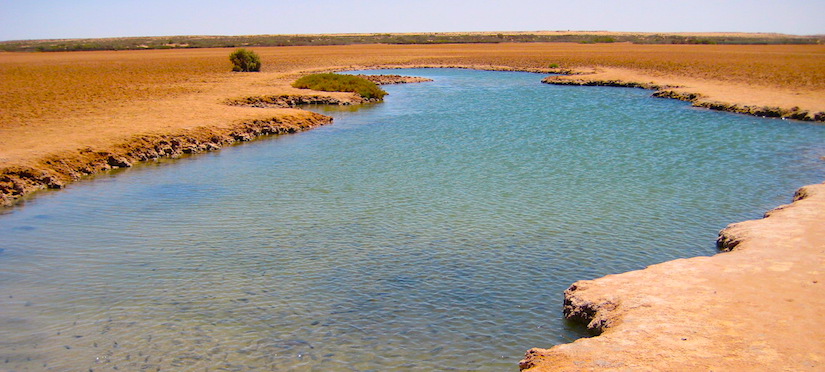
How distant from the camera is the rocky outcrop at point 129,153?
15234 mm

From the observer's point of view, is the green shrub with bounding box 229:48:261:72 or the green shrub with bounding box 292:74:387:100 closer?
the green shrub with bounding box 292:74:387:100

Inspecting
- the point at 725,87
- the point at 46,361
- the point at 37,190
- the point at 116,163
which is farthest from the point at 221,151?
the point at 725,87

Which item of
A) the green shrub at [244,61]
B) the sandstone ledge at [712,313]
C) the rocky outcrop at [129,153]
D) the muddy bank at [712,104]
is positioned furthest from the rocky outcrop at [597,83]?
the sandstone ledge at [712,313]

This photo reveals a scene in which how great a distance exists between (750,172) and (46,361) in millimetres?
16330

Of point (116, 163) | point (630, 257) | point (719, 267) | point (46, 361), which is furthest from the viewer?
point (116, 163)

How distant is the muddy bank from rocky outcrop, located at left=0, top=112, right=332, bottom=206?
18.4 meters

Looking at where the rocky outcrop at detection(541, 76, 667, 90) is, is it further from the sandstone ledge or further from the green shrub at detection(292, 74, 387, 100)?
the sandstone ledge

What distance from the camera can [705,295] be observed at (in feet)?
25.1

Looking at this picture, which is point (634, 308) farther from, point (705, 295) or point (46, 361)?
point (46, 361)

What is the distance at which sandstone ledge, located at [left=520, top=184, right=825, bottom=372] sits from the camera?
6094 millimetres

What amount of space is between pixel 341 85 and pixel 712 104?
19.2 m

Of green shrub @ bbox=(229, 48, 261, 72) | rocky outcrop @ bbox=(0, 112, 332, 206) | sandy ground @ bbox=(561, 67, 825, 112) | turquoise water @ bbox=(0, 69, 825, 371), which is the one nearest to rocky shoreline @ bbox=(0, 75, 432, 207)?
rocky outcrop @ bbox=(0, 112, 332, 206)

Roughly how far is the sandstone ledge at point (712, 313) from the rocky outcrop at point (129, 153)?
528 inches

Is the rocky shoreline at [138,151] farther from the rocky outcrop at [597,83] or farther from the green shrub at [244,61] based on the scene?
the green shrub at [244,61]
